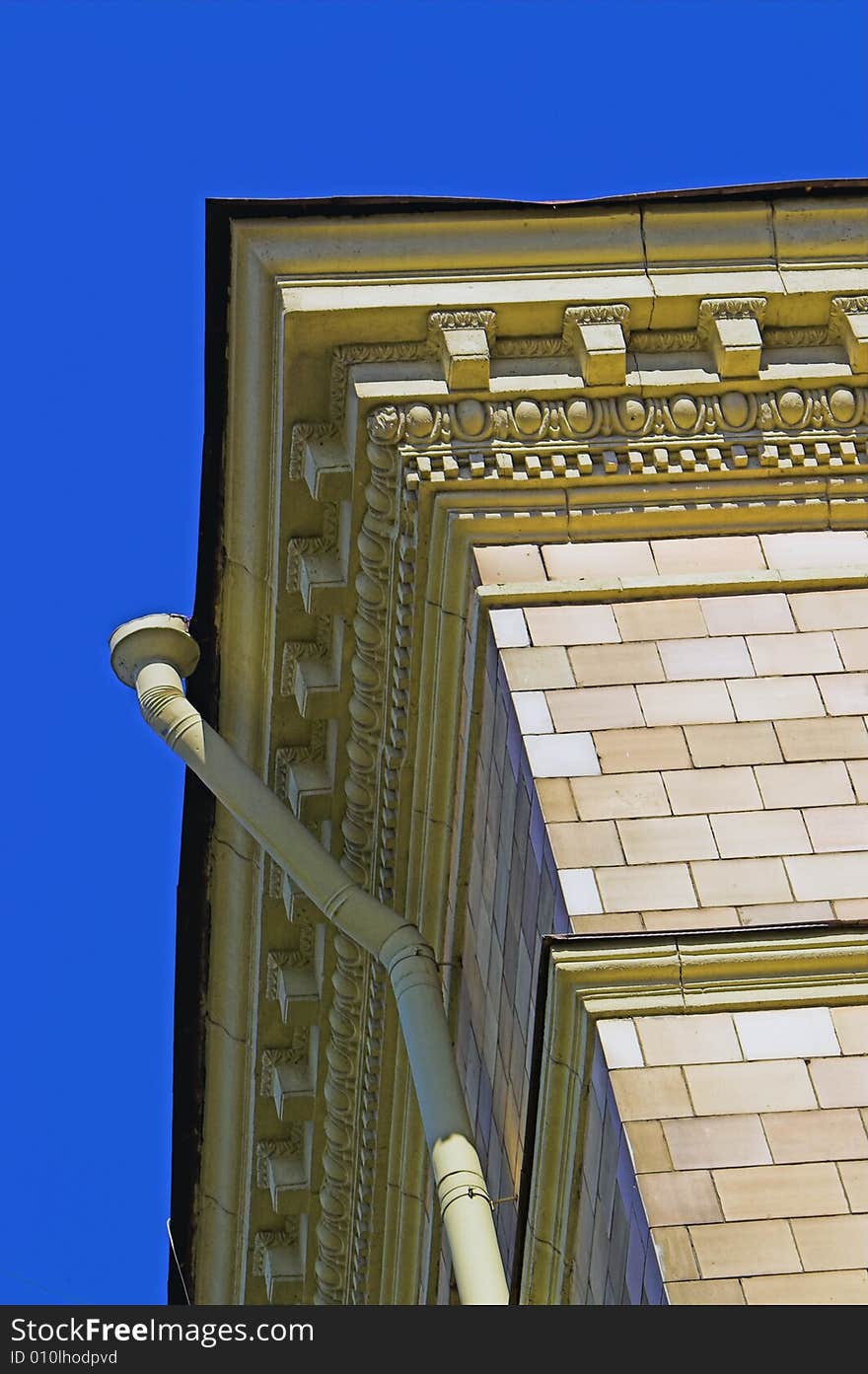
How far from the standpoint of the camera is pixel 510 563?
14547 millimetres

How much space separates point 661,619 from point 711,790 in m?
1.29


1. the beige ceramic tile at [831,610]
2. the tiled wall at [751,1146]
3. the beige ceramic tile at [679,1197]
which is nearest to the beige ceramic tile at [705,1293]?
the tiled wall at [751,1146]

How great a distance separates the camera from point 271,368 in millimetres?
15234

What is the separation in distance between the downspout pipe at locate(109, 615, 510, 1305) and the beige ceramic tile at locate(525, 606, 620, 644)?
201cm

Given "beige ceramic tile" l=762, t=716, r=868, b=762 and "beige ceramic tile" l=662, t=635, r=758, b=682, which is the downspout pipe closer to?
"beige ceramic tile" l=662, t=635, r=758, b=682

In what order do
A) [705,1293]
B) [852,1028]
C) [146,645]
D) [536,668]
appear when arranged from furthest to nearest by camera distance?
[146,645], [536,668], [852,1028], [705,1293]

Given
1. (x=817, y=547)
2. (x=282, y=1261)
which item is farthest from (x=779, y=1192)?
(x=282, y=1261)

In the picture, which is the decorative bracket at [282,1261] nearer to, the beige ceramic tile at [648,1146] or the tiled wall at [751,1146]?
the tiled wall at [751,1146]

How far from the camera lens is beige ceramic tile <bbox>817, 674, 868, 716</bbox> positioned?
538 inches

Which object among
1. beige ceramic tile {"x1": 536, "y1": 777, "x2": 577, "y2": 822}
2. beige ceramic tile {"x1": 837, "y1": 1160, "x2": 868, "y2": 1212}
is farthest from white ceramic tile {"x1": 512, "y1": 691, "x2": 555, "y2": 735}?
beige ceramic tile {"x1": 837, "y1": 1160, "x2": 868, "y2": 1212}

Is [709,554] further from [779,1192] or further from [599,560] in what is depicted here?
[779,1192]

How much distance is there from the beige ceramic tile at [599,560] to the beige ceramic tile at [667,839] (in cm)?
187

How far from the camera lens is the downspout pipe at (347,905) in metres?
13.6
